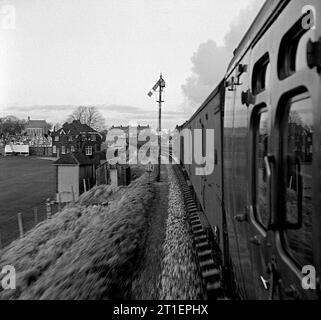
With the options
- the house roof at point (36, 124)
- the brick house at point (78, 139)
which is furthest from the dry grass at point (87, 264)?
the house roof at point (36, 124)

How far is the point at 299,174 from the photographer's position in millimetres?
1995

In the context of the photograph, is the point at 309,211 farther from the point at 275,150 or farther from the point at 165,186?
the point at 165,186

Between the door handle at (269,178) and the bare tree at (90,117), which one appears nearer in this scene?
the door handle at (269,178)

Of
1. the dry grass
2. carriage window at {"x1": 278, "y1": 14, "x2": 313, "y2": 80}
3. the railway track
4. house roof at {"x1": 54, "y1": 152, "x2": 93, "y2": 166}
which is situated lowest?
the dry grass

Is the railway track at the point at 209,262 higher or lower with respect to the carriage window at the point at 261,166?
lower

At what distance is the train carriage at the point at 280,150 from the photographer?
5.71 feet

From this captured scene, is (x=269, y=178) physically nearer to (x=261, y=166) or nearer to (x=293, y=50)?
(x=261, y=166)

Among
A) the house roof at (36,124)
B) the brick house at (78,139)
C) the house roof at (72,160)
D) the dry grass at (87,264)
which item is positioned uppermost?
the house roof at (36,124)

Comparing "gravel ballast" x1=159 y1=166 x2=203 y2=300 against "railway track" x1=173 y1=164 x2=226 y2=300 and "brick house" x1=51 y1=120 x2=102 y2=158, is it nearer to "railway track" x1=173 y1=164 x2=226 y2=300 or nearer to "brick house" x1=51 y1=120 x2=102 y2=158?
"railway track" x1=173 y1=164 x2=226 y2=300

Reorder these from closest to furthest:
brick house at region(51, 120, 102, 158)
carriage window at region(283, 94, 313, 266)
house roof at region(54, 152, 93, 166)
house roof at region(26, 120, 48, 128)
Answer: carriage window at region(283, 94, 313, 266)
house roof at region(54, 152, 93, 166)
brick house at region(51, 120, 102, 158)
house roof at region(26, 120, 48, 128)

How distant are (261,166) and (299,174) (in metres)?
0.75

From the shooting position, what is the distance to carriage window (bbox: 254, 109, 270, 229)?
258cm

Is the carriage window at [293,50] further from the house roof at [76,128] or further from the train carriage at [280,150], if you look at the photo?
the house roof at [76,128]

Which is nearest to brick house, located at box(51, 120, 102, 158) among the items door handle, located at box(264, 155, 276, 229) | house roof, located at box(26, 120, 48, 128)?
door handle, located at box(264, 155, 276, 229)
